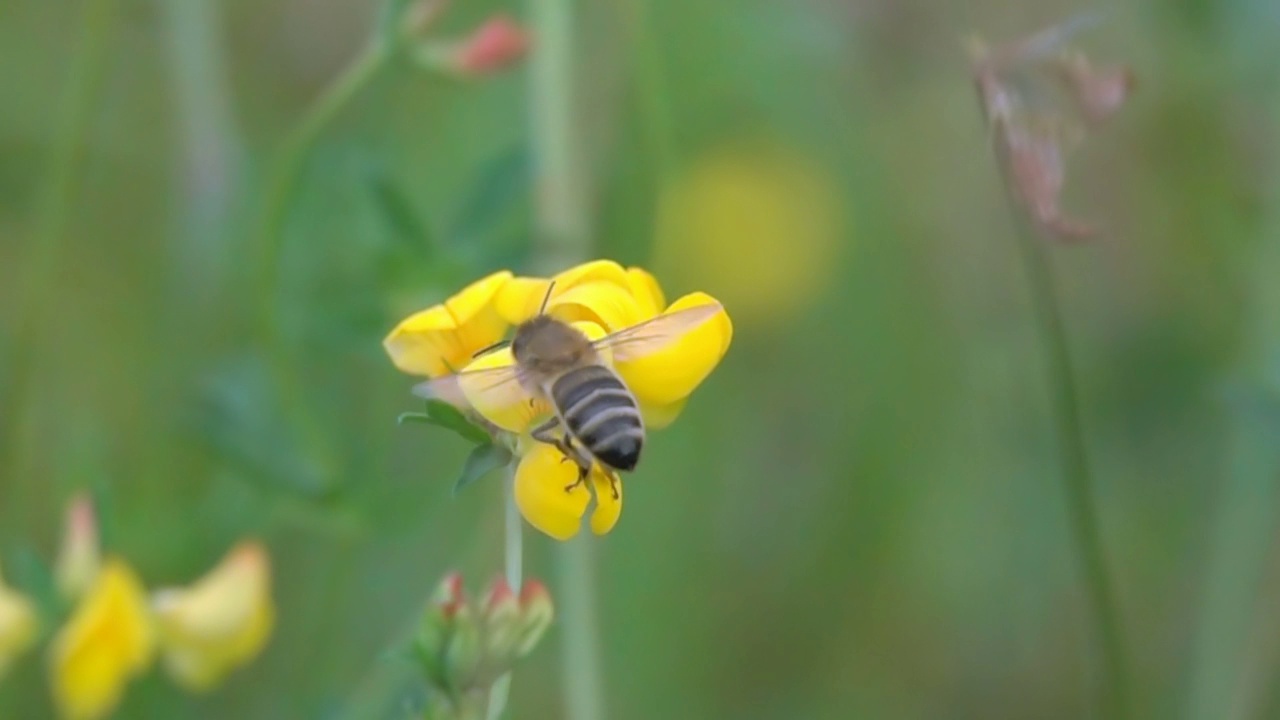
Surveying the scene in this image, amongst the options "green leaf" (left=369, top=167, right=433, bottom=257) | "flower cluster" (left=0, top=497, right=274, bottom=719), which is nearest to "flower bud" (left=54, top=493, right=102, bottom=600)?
"flower cluster" (left=0, top=497, right=274, bottom=719)

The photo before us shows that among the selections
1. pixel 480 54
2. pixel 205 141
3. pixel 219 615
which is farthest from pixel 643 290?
pixel 205 141

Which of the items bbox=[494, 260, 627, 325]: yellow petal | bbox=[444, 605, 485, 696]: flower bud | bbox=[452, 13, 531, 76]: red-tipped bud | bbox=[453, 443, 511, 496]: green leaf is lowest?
bbox=[444, 605, 485, 696]: flower bud

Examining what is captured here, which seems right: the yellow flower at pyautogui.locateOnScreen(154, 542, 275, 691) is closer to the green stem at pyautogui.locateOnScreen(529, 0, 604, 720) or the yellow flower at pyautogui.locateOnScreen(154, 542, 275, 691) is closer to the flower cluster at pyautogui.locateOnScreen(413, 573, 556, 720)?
the green stem at pyautogui.locateOnScreen(529, 0, 604, 720)

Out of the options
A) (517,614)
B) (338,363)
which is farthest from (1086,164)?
(517,614)

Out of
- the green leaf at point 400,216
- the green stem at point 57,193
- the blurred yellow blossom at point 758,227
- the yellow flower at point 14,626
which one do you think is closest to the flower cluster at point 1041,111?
the green leaf at point 400,216

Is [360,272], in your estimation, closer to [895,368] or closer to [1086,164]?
[895,368]

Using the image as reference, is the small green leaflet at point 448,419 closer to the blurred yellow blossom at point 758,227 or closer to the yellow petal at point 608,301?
the yellow petal at point 608,301

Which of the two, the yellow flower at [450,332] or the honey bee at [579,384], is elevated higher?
the yellow flower at [450,332]
